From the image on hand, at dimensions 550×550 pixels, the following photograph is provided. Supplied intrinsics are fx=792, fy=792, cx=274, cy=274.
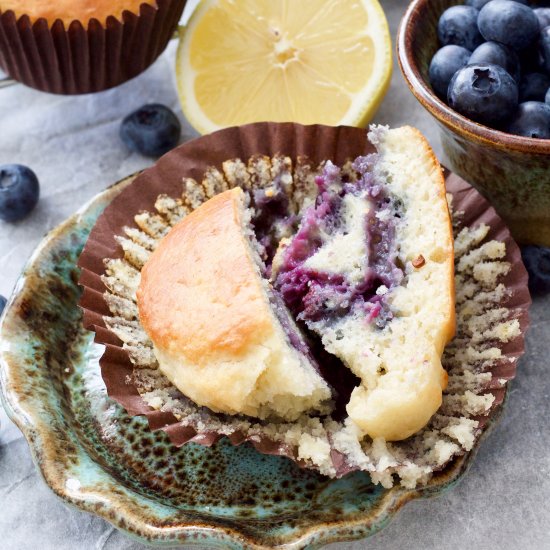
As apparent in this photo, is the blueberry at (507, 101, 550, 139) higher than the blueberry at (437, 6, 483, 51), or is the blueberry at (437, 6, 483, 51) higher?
the blueberry at (437, 6, 483, 51)

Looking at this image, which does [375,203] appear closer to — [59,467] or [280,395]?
[280,395]

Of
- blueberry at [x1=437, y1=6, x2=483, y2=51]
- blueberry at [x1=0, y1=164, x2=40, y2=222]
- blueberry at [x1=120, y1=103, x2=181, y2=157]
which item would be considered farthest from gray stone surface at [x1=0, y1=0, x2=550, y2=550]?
blueberry at [x1=437, y1=6, x2=483, y2=51]

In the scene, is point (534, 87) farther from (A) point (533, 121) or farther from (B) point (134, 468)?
(B) point (134, 468)

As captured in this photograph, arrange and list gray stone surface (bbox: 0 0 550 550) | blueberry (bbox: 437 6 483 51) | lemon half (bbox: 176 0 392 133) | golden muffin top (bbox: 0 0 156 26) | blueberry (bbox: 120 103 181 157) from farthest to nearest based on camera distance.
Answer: blueberry (bbox: 120 103 181 157) < lemon half (bbox: 176 0 392 133) < golden muffin top (bbox: 0 0 156 26) < blueberry (bbox: 437 6 483 51) < gray stone surface (bbox: 0 0 550 550)

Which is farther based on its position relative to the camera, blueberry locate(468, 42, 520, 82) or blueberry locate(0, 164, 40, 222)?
blueberry locate(0, 164, 40, 222)

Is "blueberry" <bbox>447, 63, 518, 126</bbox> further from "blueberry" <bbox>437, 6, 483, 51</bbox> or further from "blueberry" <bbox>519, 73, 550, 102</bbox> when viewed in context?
"blueberry" <bbox>437, 6, 483, 51</bbox>

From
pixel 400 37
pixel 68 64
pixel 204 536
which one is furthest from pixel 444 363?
pixel 68 64

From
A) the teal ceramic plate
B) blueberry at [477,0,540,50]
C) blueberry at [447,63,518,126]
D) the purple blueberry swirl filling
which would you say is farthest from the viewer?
blueberry at [477,0,540,50]
